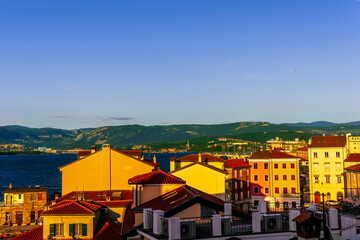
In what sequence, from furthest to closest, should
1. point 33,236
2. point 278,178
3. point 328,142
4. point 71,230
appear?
point 278,178 < point 328,142 < point 33,236 < point 71,230

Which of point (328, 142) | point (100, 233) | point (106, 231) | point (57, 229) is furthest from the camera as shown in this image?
point (328, 142)

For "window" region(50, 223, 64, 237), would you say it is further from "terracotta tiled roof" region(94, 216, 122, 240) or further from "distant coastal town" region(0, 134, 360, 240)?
"terracotta tiled roof" region(94, 216, 122, 240)

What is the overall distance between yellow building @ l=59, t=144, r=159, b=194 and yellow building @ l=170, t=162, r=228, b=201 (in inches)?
243

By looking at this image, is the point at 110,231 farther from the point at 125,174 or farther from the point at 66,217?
the point at 125,174

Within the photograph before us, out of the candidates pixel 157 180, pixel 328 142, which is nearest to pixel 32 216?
pixel 157 180

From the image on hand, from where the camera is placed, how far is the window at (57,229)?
91.9 feet

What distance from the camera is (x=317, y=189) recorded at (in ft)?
246

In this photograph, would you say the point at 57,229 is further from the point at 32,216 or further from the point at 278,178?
the point at 278,178

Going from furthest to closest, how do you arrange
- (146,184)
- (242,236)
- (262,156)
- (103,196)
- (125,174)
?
(262,156) < (125,174) < (103,196) < (146,184) < (242,236)

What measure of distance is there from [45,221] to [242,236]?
18.3 metres

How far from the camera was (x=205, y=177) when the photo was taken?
161 feet

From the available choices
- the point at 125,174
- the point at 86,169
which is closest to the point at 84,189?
the point at 86,169

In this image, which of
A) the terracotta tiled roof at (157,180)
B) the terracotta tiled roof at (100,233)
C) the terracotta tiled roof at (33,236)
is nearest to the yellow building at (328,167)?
the terracotta tiled roof at (100,233)

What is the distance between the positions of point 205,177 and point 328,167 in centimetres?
3703
